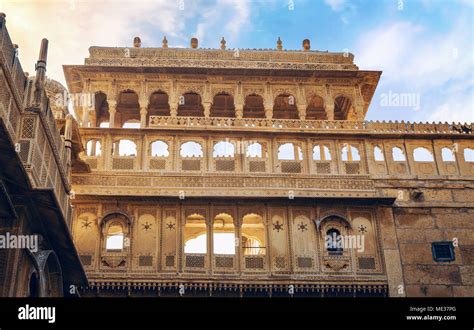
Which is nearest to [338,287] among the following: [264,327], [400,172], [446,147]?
[400,172]

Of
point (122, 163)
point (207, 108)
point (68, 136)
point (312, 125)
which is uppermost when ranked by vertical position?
point (207, 108)

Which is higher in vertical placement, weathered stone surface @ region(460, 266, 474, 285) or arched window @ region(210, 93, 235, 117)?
arched window @ region(210, 93, 235, 117)

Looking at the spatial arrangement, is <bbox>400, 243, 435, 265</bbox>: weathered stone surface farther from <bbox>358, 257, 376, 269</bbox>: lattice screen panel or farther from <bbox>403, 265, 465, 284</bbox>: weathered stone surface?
<bbox>358, 257, 376, 269</bbox>: lattice screen panel

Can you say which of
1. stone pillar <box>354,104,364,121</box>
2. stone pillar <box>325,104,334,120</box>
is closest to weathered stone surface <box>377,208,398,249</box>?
stone pillar <box>354,104,364,121</box>

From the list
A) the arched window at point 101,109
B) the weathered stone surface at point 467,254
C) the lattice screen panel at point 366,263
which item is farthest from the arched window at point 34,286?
the weathered stone surface at point 467,254

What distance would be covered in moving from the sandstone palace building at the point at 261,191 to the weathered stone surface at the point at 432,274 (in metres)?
0.04

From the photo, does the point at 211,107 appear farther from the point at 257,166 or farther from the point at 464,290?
the point at 464,290

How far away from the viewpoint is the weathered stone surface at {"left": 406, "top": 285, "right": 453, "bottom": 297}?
19.5 m

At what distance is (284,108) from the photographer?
24469 millimetres

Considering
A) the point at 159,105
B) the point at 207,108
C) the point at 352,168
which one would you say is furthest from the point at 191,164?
the point at 352,168

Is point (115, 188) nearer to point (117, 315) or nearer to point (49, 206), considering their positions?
point (49, 206)

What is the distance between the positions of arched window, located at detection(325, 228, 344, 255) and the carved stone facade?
10 cm

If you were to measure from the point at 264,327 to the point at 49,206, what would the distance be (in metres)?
4.84

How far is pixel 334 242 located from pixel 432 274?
9.67 ft
